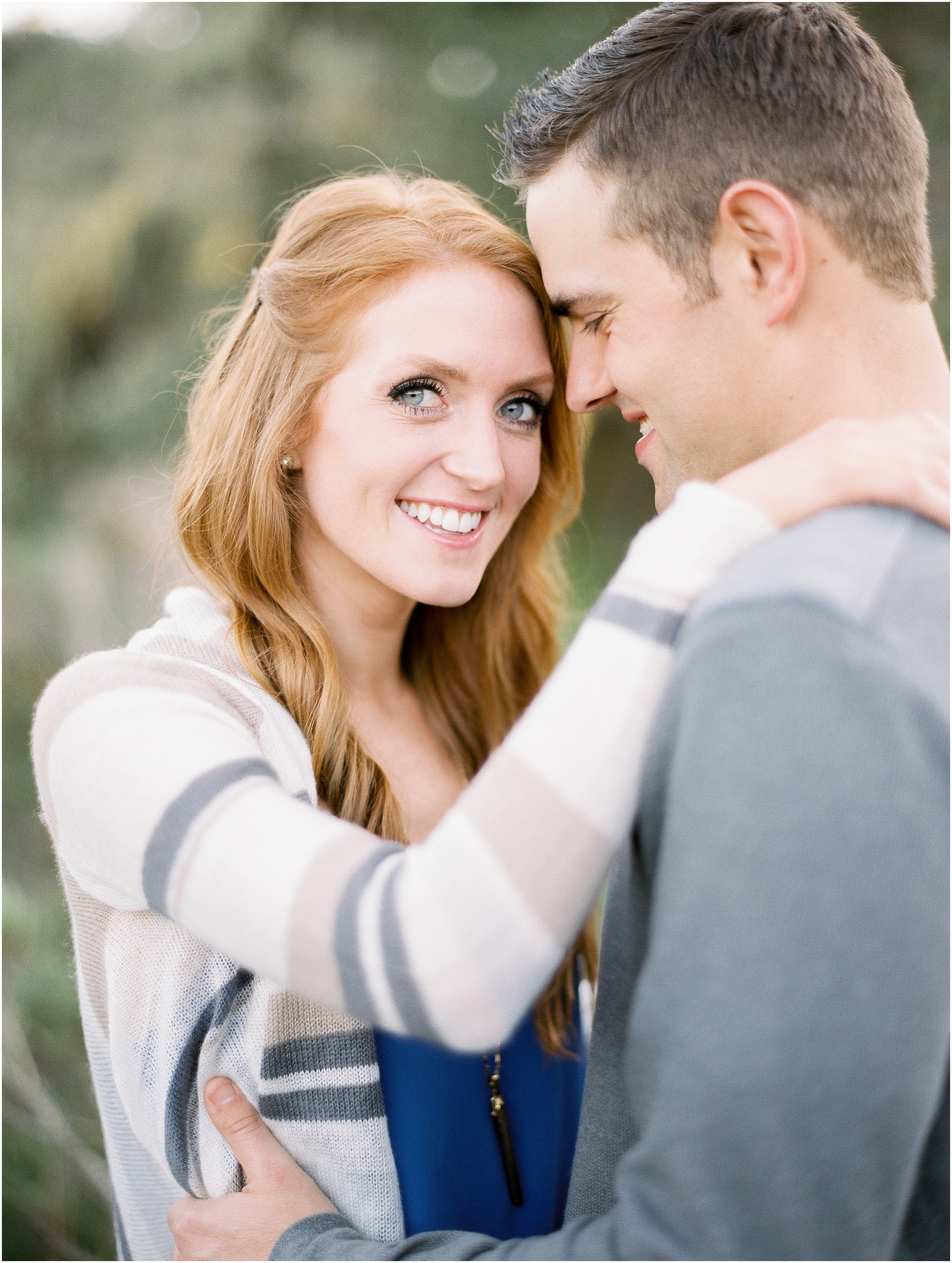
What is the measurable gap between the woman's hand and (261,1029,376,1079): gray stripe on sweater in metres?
0.98

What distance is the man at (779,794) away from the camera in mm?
811

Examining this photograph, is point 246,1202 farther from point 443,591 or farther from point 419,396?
point 419,396

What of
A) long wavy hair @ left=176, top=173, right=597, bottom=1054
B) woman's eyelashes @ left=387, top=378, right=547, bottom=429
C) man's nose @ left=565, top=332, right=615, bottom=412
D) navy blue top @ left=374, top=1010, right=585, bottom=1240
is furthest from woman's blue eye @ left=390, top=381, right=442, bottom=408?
navy blue top @ left=374, top=1010, right=585, bottom=1240

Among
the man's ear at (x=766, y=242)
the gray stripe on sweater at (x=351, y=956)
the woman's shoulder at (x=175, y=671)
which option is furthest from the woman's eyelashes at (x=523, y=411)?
the gray stripe on sweater at (x=351, y=956)

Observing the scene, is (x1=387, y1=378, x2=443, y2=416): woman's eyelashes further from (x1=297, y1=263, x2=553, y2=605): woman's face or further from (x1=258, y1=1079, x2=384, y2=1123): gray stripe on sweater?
(x1=258, y1=1079, x2=384, y2=1123): gray stripe on sweater

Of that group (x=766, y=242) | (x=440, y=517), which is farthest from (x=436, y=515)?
(x=766, y=242)

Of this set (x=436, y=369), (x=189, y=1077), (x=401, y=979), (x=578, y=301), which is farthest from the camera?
(x=436, y=369)

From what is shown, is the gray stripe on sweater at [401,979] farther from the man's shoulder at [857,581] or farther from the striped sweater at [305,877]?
the man's shoulder at [857,581]

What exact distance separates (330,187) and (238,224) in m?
1.48

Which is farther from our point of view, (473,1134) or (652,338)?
(473,1134)

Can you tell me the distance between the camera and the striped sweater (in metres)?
0.91

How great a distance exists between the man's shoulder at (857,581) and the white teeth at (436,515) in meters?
0.84

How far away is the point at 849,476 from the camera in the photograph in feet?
3.30

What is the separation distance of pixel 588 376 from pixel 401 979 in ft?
3.54
